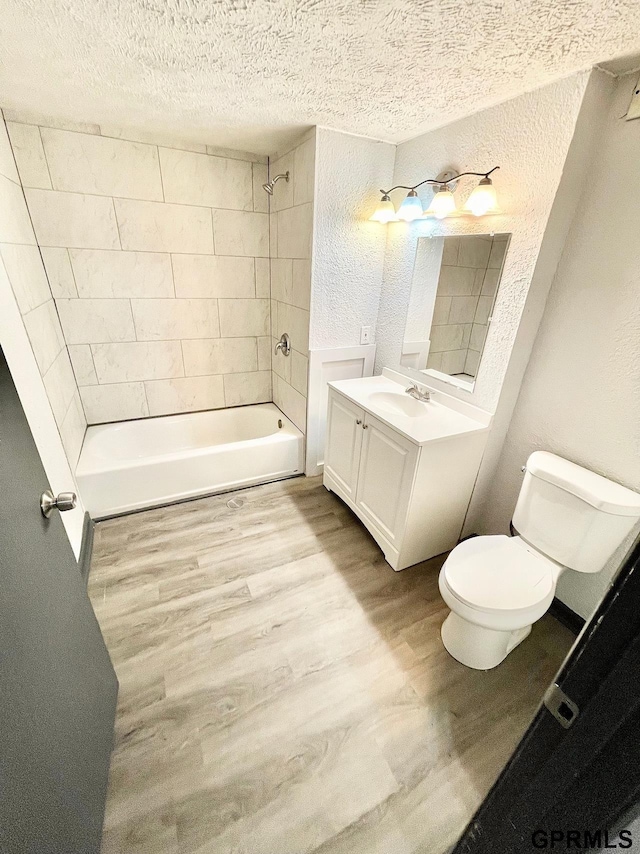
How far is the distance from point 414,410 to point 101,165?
2327 millimetres

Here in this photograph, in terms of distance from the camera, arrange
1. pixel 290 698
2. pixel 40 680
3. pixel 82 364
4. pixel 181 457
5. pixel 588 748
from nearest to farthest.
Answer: pixel 588 748
pixel 40 680
pixel 290 698
pixel 181 457
pixel 82 364

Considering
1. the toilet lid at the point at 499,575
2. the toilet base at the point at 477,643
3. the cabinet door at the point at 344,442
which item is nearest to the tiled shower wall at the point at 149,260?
A: the cabinet door at the point at 344,442

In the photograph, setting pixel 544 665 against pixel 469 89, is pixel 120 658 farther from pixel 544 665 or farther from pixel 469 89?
pixel 469 89

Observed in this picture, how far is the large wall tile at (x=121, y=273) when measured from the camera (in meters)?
2.24

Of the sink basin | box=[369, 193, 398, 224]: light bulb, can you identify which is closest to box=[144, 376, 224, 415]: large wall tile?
the sink basin

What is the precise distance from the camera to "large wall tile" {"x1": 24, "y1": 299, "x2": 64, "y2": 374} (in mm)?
1717

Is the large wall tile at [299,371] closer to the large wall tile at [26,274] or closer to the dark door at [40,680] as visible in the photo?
the large wall tile at [26,274]

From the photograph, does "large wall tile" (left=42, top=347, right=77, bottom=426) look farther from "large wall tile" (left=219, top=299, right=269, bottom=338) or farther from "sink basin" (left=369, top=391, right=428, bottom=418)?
"sink basin" (left=369, top=391, right=428, bottom=418)

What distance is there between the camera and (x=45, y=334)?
1.92 metres

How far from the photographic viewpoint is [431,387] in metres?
2.08

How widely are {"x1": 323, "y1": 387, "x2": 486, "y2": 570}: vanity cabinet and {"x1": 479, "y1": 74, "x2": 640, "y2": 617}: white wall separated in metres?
0.36

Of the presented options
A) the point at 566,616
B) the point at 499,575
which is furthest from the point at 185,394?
the point at 566,616

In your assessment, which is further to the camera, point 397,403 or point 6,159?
point 397,403
